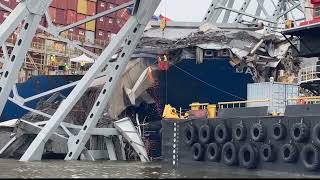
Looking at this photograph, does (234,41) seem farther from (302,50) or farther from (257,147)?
(257,147)

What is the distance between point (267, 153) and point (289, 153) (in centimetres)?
131

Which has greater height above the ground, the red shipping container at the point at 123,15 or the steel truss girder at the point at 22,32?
the red shipping container at the point at 123,15

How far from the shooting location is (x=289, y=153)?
22.1 metres

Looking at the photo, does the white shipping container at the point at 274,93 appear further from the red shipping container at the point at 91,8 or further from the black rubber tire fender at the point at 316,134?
the red shipping container at the point at 91,8

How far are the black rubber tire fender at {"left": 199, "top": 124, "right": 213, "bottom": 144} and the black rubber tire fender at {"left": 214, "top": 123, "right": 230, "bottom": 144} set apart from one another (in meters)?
0.49

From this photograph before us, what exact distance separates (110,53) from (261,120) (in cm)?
1159

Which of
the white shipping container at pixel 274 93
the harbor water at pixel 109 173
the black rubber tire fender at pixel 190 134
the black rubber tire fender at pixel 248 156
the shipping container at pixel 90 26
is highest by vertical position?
the shipping container at pixel 90 26

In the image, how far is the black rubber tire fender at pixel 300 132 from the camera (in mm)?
21641

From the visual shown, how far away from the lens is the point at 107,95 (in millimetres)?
33281

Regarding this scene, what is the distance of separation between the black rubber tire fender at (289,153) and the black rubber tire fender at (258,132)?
53.1 inches

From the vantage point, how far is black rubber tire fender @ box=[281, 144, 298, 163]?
21.9m

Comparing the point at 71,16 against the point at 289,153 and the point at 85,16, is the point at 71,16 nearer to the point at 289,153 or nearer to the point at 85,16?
the point at 85,16

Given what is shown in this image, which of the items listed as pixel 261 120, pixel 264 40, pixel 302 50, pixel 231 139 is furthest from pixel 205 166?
pixel 264 40

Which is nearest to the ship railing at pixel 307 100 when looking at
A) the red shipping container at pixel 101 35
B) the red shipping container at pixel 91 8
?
the red shipping container at pixel 101 35
